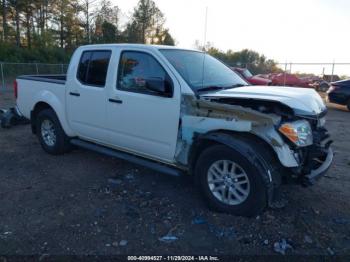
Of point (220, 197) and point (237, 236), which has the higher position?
point (220, 197)

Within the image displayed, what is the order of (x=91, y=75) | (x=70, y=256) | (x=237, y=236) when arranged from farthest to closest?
(x=91, y=75)
(x=237, y=236)
(x=70, y=256)

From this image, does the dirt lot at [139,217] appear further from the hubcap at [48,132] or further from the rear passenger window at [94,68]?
the rear passenger window at [94,68]

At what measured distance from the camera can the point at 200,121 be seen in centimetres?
358

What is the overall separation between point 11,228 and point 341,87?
40.7 ft

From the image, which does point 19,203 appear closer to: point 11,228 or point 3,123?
point 11,228

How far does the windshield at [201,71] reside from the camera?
13.0 ft

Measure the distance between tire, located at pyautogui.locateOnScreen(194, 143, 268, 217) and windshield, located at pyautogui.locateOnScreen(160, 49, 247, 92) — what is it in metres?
0.84

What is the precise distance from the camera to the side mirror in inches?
149

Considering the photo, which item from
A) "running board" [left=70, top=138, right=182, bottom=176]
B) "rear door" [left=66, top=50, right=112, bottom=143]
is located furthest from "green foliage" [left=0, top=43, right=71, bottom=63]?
"running board" [left=70, top=138, right=182, bottom=176]

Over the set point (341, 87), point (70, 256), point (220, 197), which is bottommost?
point (70, 256)

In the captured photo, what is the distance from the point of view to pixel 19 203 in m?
3.94

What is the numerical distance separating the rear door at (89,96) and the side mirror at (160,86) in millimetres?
978

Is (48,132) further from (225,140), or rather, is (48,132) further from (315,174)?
(315,174)

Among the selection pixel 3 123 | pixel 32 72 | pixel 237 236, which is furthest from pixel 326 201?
pixel 32 72
